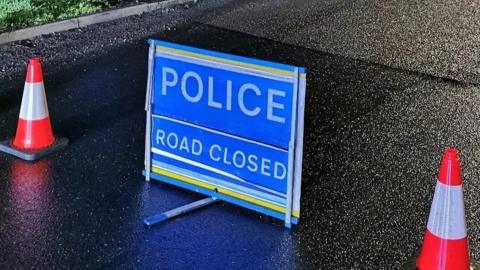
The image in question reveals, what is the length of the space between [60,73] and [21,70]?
442mm

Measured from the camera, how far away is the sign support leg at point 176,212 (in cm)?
475

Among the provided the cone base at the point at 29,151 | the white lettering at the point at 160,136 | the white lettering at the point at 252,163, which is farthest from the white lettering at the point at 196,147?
the cone base at the point at 29,151

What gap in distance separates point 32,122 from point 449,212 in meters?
3.45

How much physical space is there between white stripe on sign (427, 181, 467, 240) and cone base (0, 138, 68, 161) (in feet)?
10.7

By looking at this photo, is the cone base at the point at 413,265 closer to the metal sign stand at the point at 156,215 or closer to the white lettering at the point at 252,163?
the white lettering at the point at 252,163

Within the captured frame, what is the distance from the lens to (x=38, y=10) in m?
10.2

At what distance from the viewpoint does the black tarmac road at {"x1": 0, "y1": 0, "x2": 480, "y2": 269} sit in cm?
445

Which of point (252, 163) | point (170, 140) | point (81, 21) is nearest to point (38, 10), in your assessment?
point (81, 21)

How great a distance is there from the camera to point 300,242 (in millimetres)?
4559

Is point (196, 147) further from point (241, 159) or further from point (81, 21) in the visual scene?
point (81, 21)

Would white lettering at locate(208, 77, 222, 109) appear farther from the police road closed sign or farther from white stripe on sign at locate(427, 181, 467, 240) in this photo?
white stripe on sign at locate(427, 181, 467, 240)

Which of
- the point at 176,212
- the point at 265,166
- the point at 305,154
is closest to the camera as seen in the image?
the point at 265,166

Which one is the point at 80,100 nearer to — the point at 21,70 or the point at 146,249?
the point at 21,70

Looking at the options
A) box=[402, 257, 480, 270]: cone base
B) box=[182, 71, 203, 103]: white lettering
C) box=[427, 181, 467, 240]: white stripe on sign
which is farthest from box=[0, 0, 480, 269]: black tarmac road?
box=[182, 71, 203, 103]: white lettering
